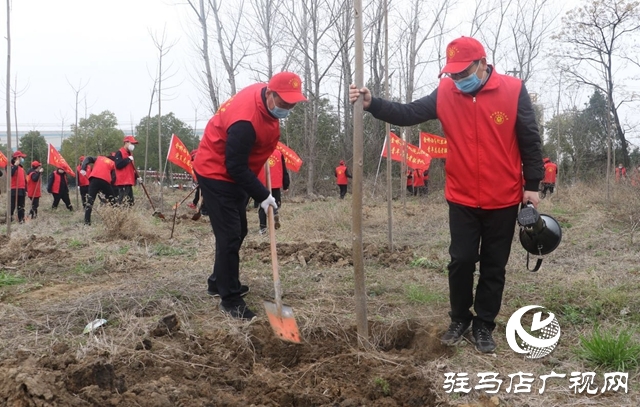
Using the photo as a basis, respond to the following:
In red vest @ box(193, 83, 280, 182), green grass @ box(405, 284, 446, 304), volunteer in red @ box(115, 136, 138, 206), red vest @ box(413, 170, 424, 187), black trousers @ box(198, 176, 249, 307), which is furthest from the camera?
red vest @ box(413, 170, 424, 187)

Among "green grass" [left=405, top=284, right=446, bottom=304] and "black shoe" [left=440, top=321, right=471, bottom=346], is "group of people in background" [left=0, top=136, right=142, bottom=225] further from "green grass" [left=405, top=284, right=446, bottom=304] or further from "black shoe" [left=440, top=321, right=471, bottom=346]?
"black shoe" [left=440, top=321, right=471, bottom=346]

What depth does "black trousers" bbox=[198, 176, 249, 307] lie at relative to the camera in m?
3.87

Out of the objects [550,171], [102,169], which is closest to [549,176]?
[550,171]

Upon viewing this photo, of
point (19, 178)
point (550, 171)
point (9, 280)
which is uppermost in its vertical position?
point (550, 171)

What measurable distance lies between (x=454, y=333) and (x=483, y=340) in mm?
183

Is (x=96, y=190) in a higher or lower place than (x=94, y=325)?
higher

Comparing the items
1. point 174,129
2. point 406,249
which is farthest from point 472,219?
point 174,129

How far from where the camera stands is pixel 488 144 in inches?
122

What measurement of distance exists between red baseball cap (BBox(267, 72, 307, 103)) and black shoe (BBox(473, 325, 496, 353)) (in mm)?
1749

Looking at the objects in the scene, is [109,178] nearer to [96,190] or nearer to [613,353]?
[96,190]

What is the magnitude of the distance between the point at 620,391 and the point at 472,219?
111 cm

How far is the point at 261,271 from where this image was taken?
5.46 m

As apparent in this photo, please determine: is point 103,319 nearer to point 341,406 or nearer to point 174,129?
point 341,406

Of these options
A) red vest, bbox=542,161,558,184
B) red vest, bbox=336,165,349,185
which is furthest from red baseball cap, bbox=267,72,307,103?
red vest, bbox=542,161,558,184
